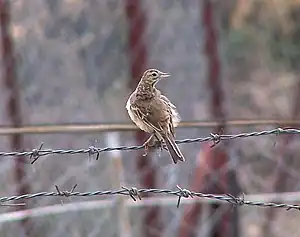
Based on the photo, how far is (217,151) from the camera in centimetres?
668

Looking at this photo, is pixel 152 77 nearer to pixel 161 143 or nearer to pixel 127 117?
pixel 161 143

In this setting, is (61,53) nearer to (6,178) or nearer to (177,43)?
(177,43)

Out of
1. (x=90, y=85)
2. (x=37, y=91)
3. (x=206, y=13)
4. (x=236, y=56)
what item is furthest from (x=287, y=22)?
(x=206, y=13)

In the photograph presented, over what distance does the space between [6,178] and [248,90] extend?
19.4 ft

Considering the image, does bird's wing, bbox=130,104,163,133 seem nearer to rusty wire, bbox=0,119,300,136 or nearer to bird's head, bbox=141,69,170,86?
bird's head, bbox=141,69,170,86

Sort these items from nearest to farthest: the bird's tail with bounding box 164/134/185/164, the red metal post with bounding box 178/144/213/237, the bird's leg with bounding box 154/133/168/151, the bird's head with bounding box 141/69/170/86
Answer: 1. the bird's tail with bounding box 164/134/185/164
2. the bird's leg with bounding box 154/133/168/151
3. the bird's head with bounding box 141/69/170/86
4. the red metal post with bounding box 178/144/213/237

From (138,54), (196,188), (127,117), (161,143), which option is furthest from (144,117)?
(127,117)

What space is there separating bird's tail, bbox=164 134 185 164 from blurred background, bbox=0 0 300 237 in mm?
183

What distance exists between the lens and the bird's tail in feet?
12.3

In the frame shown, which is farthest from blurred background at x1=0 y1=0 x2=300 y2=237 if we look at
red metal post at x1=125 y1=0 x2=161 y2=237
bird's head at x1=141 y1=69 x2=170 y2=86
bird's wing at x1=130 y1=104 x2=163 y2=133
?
bird's head at x1=141 y1=69 x2=170 y2=86

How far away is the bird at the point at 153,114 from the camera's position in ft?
13.3

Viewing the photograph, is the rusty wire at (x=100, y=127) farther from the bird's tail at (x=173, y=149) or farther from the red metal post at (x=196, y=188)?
the red metal post at (x=196, y=188)

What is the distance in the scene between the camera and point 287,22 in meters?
13.9

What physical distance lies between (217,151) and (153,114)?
2564 mm
